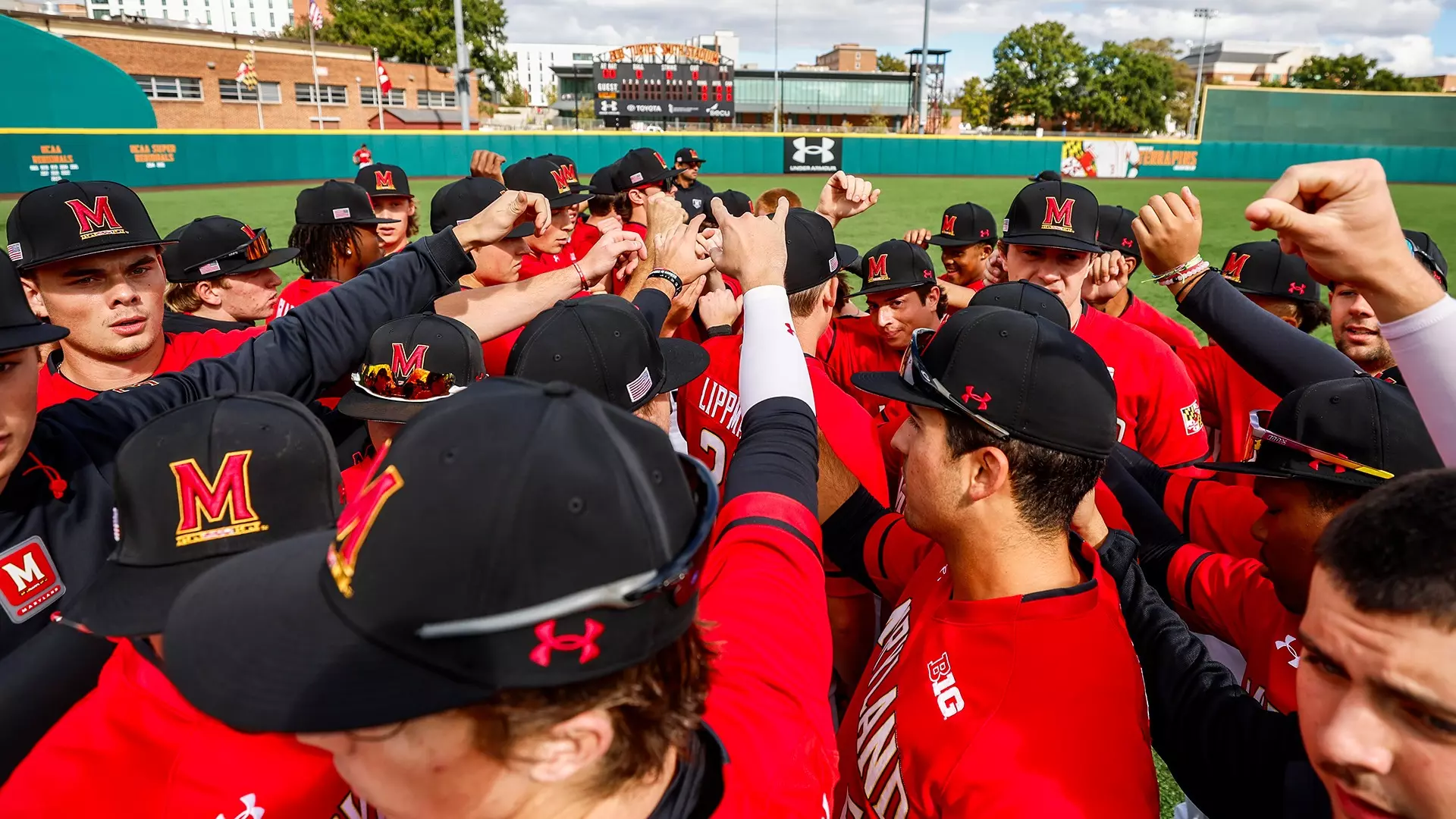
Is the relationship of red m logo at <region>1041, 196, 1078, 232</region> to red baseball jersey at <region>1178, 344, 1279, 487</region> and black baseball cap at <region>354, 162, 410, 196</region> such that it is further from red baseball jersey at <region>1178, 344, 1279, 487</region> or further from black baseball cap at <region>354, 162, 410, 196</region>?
black baseball cap at <region>354, 162, 410, 196</region>

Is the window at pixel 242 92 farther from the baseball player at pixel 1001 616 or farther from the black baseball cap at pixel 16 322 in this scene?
the baseball player at pixel 1001 616

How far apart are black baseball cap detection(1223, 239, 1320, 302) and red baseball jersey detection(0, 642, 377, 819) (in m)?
5.23

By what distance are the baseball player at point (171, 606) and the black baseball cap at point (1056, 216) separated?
376 centimetres

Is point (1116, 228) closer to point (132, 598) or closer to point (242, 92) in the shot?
point (132, 598)

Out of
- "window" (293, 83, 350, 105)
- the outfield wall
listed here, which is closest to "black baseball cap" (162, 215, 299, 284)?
the outfield wall

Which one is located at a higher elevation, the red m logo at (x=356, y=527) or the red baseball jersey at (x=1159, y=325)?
the red m logo at (x=356, y=527)

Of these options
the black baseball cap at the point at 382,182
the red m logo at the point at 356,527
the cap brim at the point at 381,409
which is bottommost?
the cap brim at the point at 381,409

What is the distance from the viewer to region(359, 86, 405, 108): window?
2322 inches

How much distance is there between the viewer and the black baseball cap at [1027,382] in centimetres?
207

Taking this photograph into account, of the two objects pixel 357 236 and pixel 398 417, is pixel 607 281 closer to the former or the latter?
pixel 357 236

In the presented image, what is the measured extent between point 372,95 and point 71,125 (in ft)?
102

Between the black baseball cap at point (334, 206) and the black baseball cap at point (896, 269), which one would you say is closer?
the black baseball cap at point (896, 269)

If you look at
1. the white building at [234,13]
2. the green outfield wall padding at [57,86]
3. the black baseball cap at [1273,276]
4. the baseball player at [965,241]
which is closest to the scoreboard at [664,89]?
the green outfield wall padding at [57,86]

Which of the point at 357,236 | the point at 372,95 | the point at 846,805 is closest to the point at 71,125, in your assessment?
the point at 372,95
